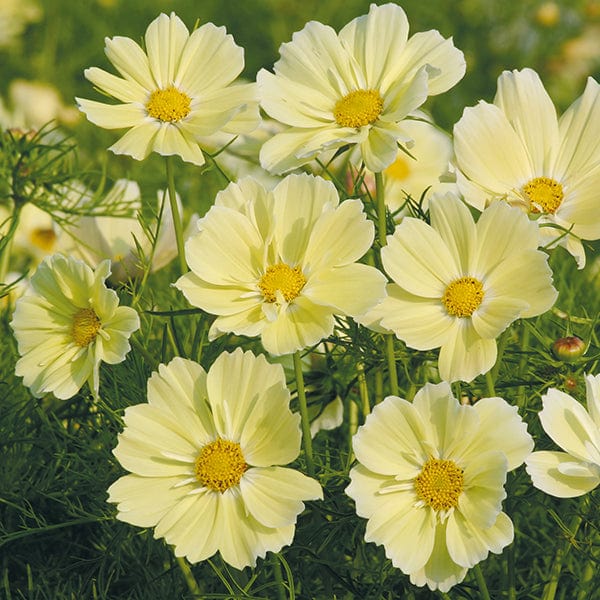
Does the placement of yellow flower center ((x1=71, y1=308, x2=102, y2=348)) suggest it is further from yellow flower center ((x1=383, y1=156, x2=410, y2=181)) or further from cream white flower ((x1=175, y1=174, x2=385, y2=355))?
yellow flower center ((x1=383, y1=156, x2=410, y2=181))

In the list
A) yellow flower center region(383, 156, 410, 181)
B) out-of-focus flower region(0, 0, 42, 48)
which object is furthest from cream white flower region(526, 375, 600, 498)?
out-of-focus flower region(0, 0, 42, 48)

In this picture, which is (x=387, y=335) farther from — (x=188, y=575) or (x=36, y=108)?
(x=36, y=108)

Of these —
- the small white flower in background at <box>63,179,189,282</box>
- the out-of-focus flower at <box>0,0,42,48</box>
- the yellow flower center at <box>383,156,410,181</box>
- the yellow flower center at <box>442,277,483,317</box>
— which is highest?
the out-of-focus flower at <box>0,0,42,48</box>

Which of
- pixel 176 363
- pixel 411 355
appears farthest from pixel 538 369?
pixel 176 363

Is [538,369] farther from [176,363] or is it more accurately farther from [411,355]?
[176,363]

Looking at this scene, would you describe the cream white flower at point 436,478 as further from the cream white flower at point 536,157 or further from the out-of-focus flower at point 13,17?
the out-of-focus flower at point 13,17

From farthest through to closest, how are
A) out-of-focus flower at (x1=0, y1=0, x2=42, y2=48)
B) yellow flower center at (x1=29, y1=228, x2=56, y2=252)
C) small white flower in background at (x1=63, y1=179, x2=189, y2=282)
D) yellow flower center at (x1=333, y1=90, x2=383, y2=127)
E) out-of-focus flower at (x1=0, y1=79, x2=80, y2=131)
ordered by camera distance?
out-of-focus flower at (x1=0, y1=0, x2=42, y2=48) < out-of-focus flower at (x1=0, y1=79, x2=80, y2=131) < yellow flower center at (x1=29, y1=228, x2=56, y2=252) < small white flower in background at (x1=63, y1=179, x2=189, y2=282) < yellow flower center at (x1=333, y1=90, x2=383, y2=127)
